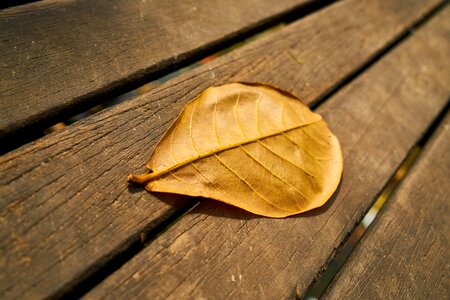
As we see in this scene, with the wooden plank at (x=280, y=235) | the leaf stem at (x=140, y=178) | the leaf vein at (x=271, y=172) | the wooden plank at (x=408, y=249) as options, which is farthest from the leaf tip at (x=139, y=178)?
the wooden plank at (x=408, y=249)

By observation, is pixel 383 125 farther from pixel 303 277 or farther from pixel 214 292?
pixel 214 292

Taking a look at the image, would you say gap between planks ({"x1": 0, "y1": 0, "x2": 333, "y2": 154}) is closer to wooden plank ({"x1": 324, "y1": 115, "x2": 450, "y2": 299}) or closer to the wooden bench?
the wooden bench

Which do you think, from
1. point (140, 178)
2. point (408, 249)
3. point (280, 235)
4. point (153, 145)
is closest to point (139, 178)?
point (140, 178)

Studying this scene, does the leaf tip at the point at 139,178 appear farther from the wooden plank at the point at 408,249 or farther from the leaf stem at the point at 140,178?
the wooden plank at the point at 408,249

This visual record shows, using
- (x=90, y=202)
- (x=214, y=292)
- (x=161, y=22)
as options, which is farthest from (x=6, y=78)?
(x=214, y=292)

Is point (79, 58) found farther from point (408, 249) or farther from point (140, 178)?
point (408, 249)

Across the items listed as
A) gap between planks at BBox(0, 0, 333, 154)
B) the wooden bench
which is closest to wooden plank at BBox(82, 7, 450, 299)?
the wooden bench
